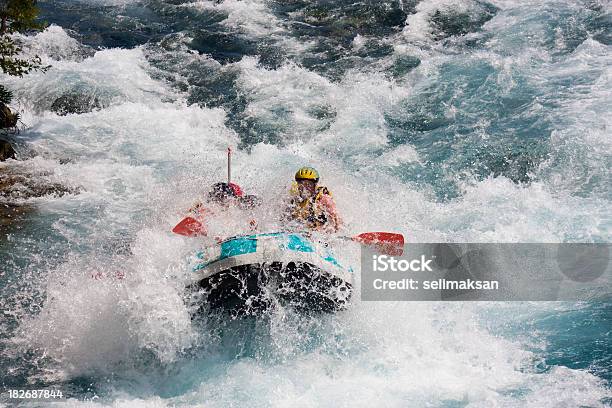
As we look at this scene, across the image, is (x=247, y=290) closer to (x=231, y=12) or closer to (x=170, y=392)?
(x=170, y=392)

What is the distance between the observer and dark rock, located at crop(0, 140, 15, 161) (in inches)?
462

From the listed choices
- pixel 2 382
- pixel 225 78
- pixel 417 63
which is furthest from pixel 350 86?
pixel 2 382

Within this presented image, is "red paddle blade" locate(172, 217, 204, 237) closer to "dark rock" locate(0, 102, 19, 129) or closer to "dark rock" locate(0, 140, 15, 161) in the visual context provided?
"dark rock" locate(0, 140, 15, 161)

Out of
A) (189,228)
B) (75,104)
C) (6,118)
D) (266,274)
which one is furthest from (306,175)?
(75,104)

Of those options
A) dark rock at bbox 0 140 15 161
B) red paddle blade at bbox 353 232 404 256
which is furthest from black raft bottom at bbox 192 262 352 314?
dark rock at bbox 0 140 15 161

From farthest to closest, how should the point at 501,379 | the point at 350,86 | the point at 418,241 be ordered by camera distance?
the point at 350,86 < the point at 418,241 < the point at 501,379

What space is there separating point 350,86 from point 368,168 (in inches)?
133

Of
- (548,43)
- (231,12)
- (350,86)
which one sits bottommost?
(350,86)

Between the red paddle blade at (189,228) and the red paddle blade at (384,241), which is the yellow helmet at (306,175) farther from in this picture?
the red paddle blade at (189,228)

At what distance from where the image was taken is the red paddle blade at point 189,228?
28.3ft

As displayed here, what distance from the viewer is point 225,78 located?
1566 cm

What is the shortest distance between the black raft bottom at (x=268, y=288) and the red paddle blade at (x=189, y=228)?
1.59m

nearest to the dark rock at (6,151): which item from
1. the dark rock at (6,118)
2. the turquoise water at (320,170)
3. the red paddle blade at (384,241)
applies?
the turquoise water at (320,170)

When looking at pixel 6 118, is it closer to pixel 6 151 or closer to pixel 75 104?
pixel 6 151
